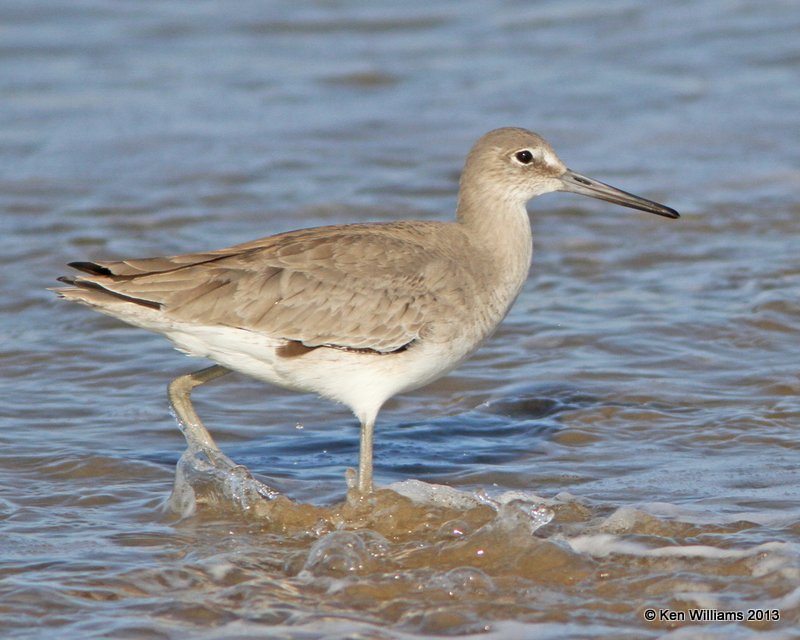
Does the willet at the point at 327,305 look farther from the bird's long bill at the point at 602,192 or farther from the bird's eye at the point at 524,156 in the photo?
the bird's long bill at the point at 602,192

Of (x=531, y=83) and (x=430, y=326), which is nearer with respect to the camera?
(x=430, y=326)

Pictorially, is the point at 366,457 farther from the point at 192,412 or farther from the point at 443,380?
the point at 443,380

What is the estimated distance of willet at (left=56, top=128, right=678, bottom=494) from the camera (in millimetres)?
6738

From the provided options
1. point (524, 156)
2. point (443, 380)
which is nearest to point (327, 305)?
point (524, 156)

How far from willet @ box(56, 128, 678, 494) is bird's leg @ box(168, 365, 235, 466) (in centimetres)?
51

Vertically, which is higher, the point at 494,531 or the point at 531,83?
the point at 531,83

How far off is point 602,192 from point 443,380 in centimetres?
169

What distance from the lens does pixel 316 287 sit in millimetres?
6934

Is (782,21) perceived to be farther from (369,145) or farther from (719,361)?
(719,361)

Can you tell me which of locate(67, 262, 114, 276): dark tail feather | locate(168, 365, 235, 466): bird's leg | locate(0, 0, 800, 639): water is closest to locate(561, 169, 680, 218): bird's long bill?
locate(0, 0, 800, 639): water

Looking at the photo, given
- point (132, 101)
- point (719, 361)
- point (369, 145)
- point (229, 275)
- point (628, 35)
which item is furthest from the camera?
point (628, 35)

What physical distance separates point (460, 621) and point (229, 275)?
2184 mm

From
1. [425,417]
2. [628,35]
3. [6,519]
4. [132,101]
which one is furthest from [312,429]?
[628,35]

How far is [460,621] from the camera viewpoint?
18.5 ft
